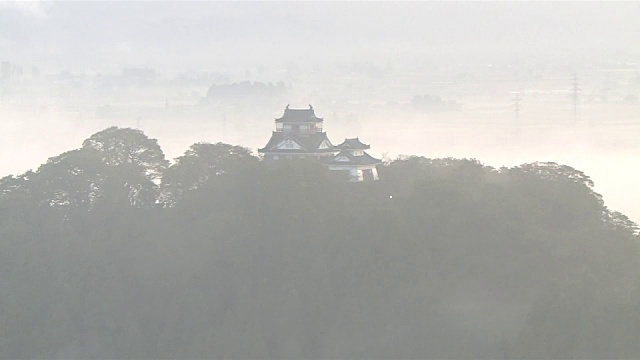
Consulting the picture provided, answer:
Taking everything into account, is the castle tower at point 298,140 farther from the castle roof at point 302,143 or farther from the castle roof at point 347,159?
the castle roof at point 347,159

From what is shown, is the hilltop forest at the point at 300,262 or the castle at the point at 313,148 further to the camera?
the castle at the point at 313,148

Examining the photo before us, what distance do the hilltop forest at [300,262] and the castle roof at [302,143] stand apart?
1624 millimetres

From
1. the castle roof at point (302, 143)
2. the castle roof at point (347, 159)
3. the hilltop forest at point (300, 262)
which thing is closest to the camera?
the hilltop forest at point (300, 262)

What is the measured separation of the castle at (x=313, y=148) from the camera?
3488 cm

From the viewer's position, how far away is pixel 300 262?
94.6ft

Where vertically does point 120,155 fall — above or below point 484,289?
above

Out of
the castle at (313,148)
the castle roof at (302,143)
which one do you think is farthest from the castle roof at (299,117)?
the castle roof at (302,143)

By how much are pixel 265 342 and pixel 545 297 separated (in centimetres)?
725

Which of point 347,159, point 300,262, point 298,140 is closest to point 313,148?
point 298,140

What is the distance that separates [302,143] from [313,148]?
45 centimetres

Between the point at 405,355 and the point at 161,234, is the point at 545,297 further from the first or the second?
the point at 161,234

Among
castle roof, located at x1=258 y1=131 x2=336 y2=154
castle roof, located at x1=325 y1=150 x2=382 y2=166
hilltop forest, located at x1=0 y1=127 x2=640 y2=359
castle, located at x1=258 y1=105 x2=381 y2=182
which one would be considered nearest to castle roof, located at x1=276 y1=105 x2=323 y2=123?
castle, located at x1=258 y1=105 x2=381 y2=182

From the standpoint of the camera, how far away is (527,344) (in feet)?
78.9

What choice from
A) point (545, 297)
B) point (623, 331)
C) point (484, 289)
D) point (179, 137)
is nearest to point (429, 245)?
point (484, 289)
